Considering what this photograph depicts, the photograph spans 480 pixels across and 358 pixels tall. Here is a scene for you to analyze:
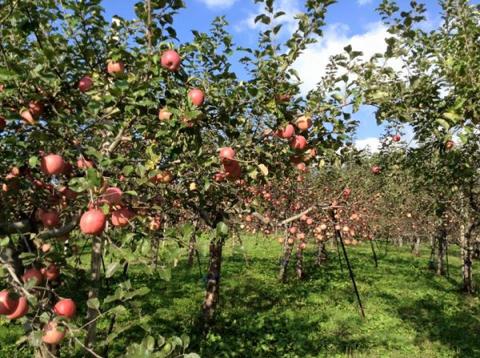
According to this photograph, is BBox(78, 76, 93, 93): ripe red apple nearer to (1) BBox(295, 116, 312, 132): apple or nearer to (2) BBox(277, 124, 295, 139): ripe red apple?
(2) BBox(277, 124, 295, 139): ripe red apple

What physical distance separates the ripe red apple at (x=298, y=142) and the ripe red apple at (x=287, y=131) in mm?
80

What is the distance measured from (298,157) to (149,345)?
2340 mm

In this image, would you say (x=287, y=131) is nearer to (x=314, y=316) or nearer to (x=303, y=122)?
(x=303, y=122)

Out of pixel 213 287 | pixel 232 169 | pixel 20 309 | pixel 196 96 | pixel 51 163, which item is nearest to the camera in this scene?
pixel 20 309

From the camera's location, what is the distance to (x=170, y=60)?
337 cm

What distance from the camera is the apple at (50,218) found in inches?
154

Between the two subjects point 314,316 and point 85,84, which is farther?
point 314,316

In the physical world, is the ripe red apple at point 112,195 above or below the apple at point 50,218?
above

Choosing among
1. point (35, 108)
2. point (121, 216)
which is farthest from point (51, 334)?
point (35, 108)

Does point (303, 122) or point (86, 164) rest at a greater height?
point (303, 122)

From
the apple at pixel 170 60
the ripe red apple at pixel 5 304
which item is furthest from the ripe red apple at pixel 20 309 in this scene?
the apple at pixel 170 60

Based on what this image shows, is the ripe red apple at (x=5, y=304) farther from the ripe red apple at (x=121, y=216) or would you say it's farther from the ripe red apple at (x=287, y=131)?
the ripe red apple at (x=287, y=131)

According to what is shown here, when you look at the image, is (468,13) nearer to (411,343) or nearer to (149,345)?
(149,345)

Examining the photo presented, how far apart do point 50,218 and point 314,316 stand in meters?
12.1
